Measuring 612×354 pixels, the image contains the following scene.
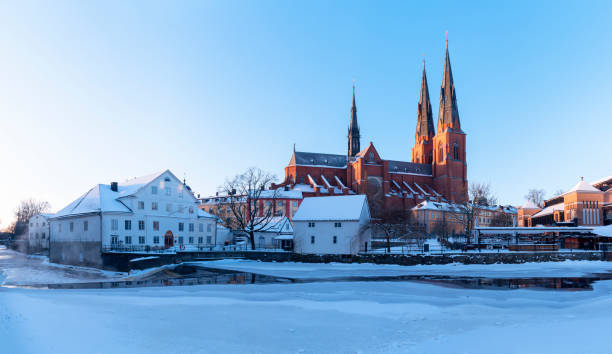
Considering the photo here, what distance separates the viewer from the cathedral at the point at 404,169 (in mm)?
92938

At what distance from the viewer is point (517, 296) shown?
20000 millimetres

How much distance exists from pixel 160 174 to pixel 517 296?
39726 mm

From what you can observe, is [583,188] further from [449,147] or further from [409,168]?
[409,168]

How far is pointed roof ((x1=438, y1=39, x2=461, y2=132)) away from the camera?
103713mm

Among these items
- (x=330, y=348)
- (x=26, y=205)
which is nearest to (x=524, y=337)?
(x=330, y=348)

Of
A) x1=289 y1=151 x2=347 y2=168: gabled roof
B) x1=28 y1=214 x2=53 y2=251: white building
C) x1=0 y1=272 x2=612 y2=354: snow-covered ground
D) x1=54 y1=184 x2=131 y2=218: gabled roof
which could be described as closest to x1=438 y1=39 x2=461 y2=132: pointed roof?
x1=289 y1=151 x2=347 y2=168: gabled roof

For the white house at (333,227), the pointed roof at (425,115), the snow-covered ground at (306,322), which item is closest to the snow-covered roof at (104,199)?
the white house at (333,227)

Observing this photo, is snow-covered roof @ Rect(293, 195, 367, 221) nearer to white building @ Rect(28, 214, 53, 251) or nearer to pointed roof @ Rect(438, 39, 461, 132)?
white building @ Rect(28, 214, 53, 251)

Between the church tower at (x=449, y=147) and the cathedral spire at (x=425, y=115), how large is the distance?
28.3ft

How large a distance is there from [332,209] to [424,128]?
258 ft

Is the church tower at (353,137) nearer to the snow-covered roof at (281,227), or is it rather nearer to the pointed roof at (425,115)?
the pointed roof at (425,115)

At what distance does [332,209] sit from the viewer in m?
46.0

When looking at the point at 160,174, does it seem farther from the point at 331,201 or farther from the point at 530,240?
the point at 530,240

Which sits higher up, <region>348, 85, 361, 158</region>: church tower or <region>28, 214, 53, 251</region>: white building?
<region>348, 85, 361, 158</region>: church tower
